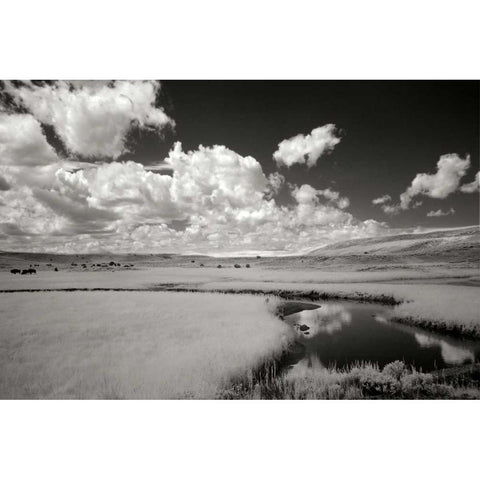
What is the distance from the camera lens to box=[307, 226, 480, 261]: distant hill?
12.2 m

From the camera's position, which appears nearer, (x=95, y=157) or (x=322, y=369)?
(x=322, y=369)

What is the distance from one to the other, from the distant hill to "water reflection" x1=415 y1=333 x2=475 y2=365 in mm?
3506

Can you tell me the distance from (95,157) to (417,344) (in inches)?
445

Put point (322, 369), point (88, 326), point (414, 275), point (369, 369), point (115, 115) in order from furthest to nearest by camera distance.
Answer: point (414, 275) < point (88, 326) < point (115, 115) < point (322, 369) < point (369, 369)

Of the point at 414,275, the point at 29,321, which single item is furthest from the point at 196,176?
the point at 414,275

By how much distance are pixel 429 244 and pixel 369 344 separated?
15.1 meters

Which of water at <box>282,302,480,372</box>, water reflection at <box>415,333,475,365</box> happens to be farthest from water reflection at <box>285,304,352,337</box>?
water reflection at <box>415,333,475,365</box>

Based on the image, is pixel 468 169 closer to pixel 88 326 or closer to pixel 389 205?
pixel 389 205

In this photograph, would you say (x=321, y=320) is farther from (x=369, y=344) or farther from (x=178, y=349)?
(x=178, y=349)

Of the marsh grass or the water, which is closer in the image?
the marsh grass

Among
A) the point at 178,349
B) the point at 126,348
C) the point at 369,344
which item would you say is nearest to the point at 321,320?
the point at 369,344

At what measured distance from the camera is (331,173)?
398 inches

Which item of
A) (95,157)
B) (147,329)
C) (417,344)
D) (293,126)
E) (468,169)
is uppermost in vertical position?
(293,126)

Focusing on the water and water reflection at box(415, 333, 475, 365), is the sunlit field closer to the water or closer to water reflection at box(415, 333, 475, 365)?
the water
